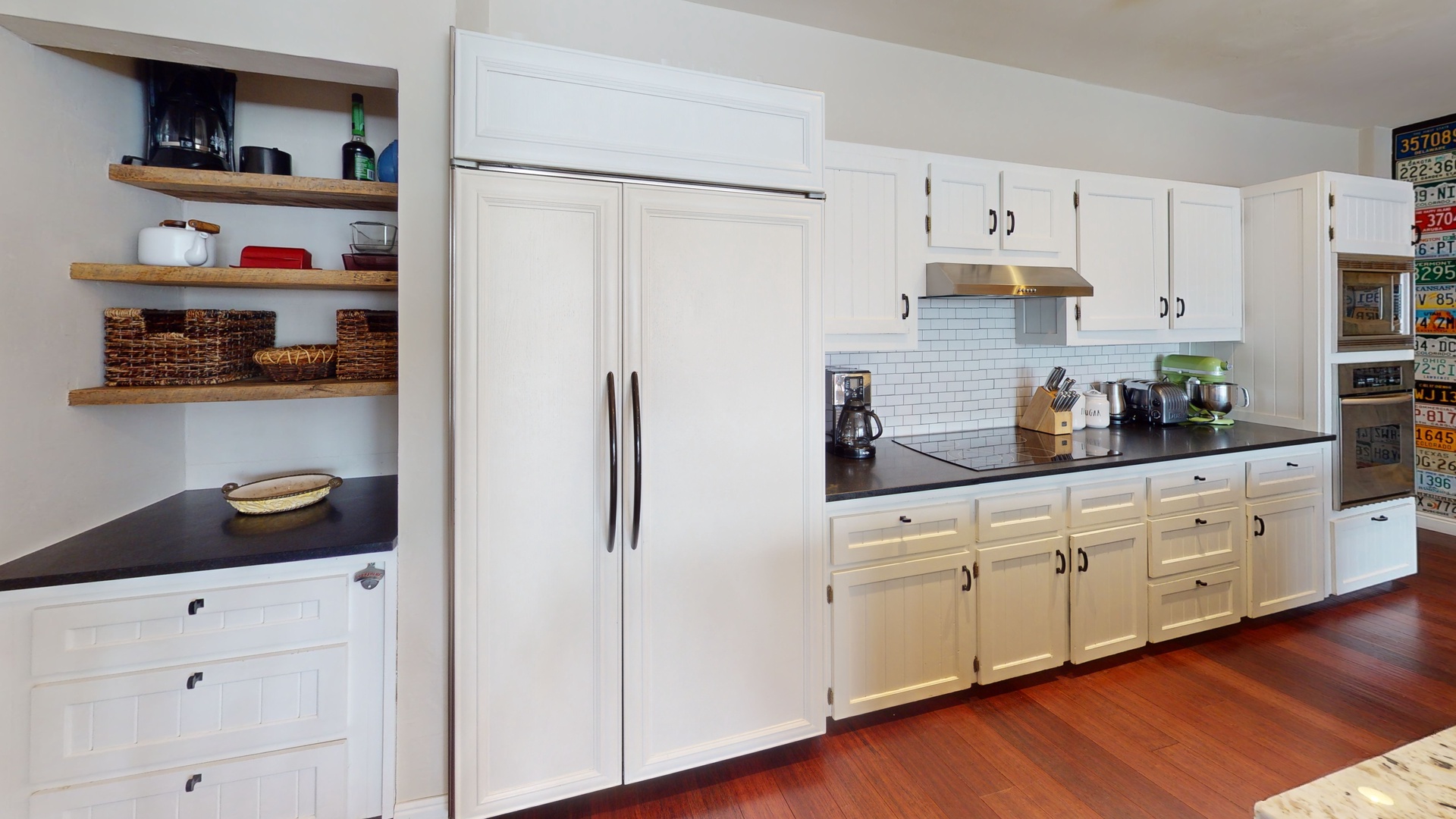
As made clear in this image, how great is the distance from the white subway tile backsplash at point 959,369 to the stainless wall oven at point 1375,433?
1.36 meters

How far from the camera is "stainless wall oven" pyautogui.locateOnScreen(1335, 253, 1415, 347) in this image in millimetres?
3246

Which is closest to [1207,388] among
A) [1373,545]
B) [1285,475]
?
[1285,475]

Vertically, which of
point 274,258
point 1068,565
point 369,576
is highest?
point 274,258

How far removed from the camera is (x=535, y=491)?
1766 millimetres

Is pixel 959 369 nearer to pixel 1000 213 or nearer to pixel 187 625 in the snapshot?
pixel 1000 213

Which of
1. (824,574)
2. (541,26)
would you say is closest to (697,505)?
(824,574)

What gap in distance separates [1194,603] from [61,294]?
13.9ft

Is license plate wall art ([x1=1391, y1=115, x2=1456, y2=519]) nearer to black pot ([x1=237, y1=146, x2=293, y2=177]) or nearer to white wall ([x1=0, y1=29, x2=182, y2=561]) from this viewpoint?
black pot ([x1=237, y1=146, x2=293, y2=177])

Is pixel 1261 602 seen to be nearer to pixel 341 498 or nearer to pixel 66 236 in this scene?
pixel 341 498

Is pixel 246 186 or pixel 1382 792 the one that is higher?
pixel 246 186

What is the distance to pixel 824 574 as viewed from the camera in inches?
83.6

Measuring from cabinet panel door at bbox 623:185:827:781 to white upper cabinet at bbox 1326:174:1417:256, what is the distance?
311cm

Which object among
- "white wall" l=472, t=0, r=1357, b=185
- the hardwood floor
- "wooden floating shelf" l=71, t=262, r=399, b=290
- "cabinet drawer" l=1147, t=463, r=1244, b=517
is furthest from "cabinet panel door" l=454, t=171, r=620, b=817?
"cabinet drawer" l=1147, t=463, r=1244, b=517

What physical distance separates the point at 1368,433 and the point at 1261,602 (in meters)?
1.19
